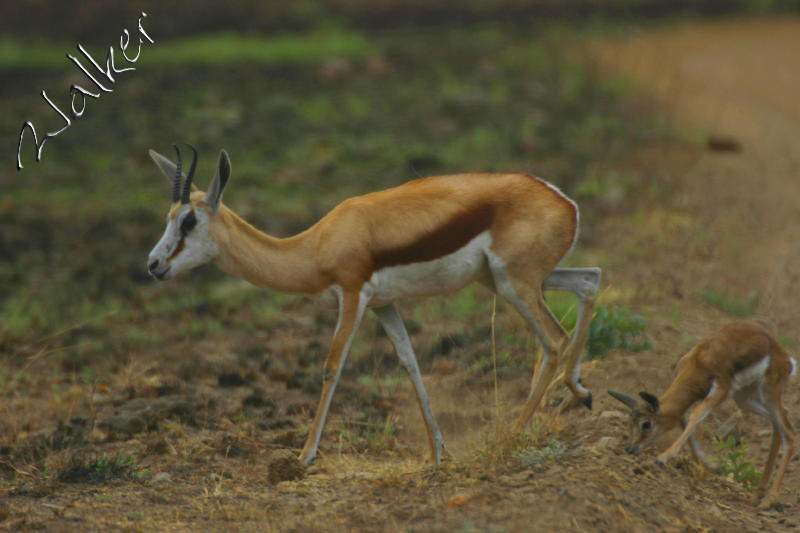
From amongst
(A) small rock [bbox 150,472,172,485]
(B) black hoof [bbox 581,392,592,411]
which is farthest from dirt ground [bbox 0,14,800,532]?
(B) black hoof [bbox 581,392,592,411]

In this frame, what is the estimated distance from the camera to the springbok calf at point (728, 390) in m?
6.81

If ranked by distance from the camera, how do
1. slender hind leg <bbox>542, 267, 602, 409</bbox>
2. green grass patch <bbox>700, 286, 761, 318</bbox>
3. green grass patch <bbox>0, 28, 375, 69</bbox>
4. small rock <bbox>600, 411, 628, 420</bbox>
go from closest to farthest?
slender hind leg <bbox>542, 267, 602, 409</bbox>
small rock <bbox>600, 411, 628, 420</bbox>
green grass patch <bbox>700, 286, 761, 318</bbox>
green grass patch <bbox>0, 28, 375, 69</bbox>

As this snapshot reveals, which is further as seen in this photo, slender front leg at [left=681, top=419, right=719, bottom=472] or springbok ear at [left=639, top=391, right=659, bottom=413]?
slender front leg at [left=681, top=419, right=719, bottom=472]

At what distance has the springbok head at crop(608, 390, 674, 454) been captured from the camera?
686cm

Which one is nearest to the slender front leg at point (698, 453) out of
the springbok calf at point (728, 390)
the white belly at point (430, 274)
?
the springbok calf at point (728, 390)

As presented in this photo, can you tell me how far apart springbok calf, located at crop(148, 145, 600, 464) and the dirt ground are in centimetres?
51

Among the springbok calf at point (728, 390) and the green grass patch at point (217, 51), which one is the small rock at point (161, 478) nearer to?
the springbok calf at point (728, 390)

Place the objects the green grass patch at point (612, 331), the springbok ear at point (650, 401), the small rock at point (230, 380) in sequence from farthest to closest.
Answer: the small rock at point (230, 380)
the green grass patch at point (612, 331)
the springbok ear at point (650, 401)

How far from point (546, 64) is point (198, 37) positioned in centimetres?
695

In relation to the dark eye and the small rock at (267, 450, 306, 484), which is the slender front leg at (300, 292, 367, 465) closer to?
the small rock at (267, 450, 306, 484)

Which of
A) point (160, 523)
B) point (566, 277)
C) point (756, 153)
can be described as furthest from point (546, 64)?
point (160, 523)

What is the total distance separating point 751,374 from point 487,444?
1630 millimetres

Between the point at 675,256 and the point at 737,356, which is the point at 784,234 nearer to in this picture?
the point at 675,256

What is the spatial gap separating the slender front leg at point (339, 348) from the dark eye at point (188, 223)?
3.34 ft
